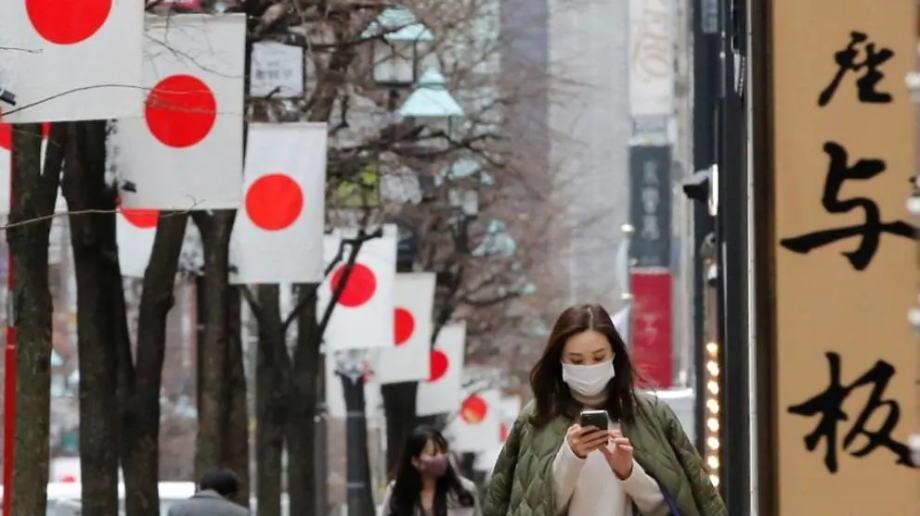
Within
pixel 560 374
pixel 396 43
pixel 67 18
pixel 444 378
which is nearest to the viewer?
pixel 560 374

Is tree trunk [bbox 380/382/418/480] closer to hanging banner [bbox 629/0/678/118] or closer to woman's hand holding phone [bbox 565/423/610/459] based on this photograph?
woman's hand holding phone [bbox 565/423/610/459]

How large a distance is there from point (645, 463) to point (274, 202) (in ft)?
47.7

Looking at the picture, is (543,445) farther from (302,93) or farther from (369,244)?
(369,244)

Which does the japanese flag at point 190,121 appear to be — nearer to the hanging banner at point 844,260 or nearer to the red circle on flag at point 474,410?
the hanging banner at point 844,260

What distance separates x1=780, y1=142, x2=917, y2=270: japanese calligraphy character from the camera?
809 cm

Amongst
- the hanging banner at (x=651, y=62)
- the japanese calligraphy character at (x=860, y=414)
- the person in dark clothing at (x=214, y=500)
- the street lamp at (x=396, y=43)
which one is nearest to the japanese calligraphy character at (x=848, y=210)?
the japanese calligraphy character at (x=860, y=414)

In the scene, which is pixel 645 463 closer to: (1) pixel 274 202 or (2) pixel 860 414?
(2) pixel 860 414

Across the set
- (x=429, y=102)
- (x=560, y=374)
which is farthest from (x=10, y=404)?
(x=429, y=102)

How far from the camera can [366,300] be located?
104 ft

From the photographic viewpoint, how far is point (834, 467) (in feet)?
26.7

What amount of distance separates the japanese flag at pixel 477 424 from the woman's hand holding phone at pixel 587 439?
4124 centimetres

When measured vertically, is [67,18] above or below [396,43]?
below

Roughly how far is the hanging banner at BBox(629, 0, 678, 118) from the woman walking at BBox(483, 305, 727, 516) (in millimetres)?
69754

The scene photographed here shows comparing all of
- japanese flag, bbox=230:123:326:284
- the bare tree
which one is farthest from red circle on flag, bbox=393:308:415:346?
the bare tree
